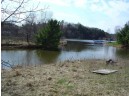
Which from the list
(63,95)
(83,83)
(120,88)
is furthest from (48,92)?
(120,88)

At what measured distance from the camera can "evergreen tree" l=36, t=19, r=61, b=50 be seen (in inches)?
1617

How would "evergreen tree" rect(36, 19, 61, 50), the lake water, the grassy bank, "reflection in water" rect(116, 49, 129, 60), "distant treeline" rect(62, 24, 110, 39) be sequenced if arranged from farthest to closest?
"distant treeline" rect(62, 24, 110, 39) → "evergreen tree" rect(36, 19, 61, 50) → "reflection in water" rect(116, 49, 129, 60) → the lake water → the grassy bank

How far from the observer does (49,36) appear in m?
41.1

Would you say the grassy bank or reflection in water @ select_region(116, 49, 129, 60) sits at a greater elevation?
the grassy bank

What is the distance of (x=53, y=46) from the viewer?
137 feet

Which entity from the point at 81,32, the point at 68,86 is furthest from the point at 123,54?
the point at 81,32

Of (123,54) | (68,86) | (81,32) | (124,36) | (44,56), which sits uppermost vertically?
(81,32)

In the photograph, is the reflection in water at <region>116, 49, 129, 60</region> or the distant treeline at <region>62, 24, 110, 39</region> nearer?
the reflection in water at <region>116, 49, 129, 60</region>

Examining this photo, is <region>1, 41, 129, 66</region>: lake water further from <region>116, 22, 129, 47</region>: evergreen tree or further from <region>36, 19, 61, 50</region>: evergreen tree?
<region>116, 22, 129, 47</region>: evergreen tree

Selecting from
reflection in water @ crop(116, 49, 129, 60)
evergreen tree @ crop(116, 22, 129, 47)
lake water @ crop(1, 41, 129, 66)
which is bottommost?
reflection in water @ crop(116, 49, 129, 60)

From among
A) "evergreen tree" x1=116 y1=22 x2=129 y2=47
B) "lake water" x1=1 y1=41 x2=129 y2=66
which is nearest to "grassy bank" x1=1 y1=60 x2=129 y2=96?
"lake water" x1=1 y1=41 x2=129 y2=66

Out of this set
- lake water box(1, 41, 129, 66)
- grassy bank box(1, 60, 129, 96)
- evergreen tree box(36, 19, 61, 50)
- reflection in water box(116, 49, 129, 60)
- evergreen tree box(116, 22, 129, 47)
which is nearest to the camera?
grassy bank box(1, 60, 129, 96)

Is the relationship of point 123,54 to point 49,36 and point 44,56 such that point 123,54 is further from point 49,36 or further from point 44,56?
point 44,56

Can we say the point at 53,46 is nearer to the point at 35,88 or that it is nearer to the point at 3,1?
the point at 35,88
